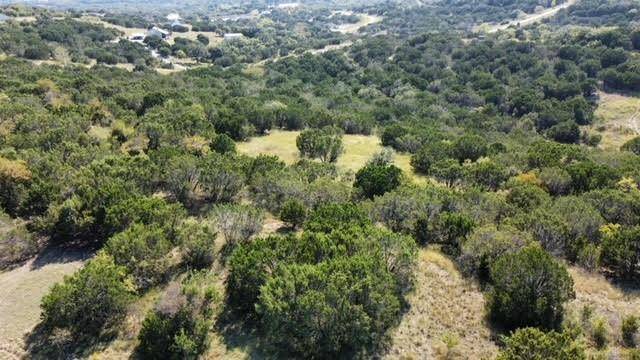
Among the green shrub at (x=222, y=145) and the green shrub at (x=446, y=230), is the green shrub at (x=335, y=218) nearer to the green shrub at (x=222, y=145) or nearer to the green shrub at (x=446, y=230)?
the green shrub at (x=446, y=230)

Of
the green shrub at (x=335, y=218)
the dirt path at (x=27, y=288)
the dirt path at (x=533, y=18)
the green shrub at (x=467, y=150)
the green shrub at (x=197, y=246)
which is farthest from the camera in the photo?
the dirt path at (x=533, y=18)

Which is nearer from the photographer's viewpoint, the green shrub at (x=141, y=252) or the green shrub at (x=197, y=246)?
the green shrub at (x=141, y=252)

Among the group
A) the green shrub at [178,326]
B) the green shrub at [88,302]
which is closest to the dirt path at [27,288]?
the green shrub at [88,302]

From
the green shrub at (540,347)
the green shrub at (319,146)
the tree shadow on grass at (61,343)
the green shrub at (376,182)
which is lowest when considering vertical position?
the green shrub at (319,146)

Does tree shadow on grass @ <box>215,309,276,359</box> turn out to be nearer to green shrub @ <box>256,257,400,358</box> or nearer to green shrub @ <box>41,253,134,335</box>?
green shrub @ <box>256,257,400,358</box>

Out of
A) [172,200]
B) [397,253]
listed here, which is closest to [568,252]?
[397,253]
